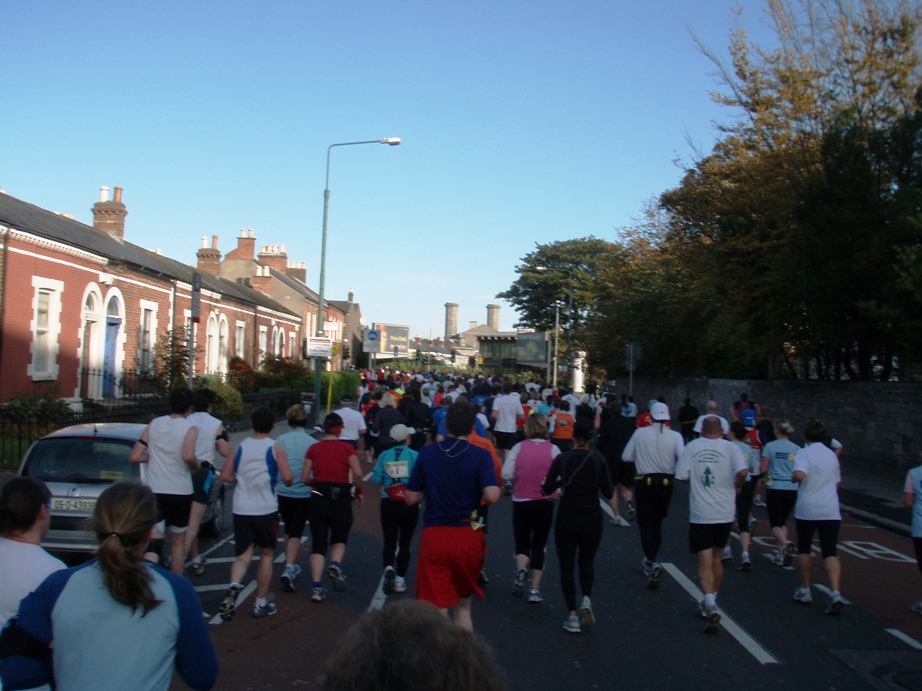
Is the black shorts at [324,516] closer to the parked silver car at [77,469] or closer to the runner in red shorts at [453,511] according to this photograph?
the parked silver car at [77,469]

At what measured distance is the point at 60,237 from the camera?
19.6 m

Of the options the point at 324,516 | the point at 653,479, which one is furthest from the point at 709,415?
the point at 324,516

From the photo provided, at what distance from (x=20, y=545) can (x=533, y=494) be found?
4.78 m

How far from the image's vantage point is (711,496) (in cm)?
706

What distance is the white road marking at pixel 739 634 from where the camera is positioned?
6037 mm

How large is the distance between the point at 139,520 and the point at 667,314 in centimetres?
3415

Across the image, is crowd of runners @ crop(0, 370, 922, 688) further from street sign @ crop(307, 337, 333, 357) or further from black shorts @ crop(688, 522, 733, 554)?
street sign @ crop(307, 337, 333, 357)

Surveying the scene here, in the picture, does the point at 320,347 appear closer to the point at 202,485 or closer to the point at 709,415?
the point at 202,485

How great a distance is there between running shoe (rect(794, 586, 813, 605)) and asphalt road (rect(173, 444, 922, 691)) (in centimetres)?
7

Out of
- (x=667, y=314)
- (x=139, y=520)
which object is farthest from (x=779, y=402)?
(x=139, y=520)

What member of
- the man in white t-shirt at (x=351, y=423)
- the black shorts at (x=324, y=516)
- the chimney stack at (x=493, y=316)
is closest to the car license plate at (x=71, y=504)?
the black shorts at (x=324, y=516)

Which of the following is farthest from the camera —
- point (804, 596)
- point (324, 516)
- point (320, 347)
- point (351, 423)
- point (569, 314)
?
point (569, 314)

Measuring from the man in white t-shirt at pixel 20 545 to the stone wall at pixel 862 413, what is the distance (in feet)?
53.9

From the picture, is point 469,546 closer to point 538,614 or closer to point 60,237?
point 538,614
